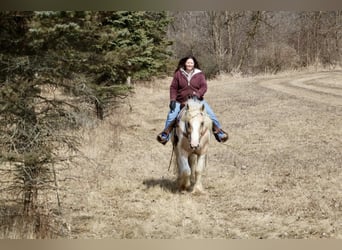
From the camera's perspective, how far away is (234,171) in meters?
6.43

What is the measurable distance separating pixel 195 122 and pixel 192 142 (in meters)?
0.21

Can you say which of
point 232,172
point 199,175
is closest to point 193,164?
point 199,175

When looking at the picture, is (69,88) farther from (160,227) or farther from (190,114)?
(160,227)

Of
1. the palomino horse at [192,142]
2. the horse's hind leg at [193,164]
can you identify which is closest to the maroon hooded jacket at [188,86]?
the palomino horse at [192,142]

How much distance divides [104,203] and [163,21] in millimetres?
3950

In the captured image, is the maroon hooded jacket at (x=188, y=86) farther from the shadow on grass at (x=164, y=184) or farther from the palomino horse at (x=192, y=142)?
the shadow on grass at (x=164, y=184)

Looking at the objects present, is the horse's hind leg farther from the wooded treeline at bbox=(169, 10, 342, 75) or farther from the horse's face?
the wooded treeline at bbox=(169, 10, 342, 75)

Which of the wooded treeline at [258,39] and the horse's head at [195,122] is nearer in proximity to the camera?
the horse's head at [195,122]

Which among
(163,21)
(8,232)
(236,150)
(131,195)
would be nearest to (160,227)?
(131,195)

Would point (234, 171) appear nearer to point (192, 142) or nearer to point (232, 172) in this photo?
point (232, 172)

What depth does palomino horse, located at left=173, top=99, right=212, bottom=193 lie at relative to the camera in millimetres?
5066

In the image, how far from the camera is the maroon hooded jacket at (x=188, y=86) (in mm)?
5457

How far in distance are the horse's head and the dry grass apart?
2.49 feet

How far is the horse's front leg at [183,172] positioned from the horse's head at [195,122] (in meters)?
0.39
